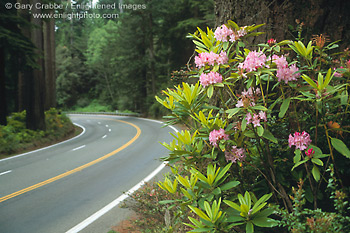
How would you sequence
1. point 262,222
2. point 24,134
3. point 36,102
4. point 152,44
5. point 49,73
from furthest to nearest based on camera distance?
1. point 152,44
2. point 49,73
3. point 36,102
4. point 24,134
5. point 262,222

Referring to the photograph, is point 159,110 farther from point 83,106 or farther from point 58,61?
point 58,61

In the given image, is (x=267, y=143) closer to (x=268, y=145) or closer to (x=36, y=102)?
(x=268, y=145)

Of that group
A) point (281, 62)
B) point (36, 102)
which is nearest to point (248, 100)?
point (281, 62)

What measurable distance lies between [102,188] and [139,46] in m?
28.6

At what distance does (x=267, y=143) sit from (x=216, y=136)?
1.48 ft

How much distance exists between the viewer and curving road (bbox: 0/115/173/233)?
5812mm

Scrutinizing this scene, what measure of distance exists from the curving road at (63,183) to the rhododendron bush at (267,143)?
4.54 ft

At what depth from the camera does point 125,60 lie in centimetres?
3384

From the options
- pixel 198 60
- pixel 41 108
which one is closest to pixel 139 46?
pixel 41 108

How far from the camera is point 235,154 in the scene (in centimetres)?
231

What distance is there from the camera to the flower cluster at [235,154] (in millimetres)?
2281

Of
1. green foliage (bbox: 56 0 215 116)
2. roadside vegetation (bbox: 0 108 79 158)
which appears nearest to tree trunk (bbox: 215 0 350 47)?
roadside vegetation (bbox: 0 108 79 158)

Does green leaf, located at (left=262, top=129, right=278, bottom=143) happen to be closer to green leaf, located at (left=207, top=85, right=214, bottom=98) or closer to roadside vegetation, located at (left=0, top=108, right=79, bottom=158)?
green leaf, located at (left=207, top=85, right=214, bottom=98)

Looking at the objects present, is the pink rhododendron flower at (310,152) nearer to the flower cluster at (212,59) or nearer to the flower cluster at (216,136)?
the flower cluster at (216,136)
